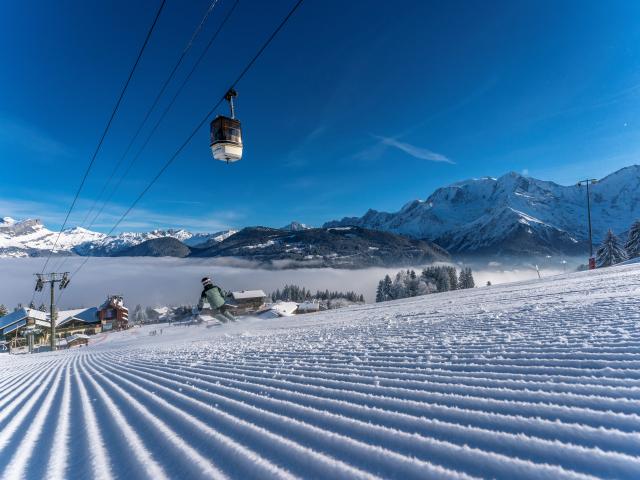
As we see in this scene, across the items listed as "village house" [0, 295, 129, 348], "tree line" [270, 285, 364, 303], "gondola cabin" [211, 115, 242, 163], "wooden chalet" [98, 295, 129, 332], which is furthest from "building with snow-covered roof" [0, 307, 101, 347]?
"tree line" [270, 285, 364, 303]

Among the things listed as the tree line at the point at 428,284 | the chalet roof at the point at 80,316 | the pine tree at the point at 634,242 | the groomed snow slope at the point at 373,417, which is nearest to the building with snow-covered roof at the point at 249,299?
the chalet roof at the point at 80,316

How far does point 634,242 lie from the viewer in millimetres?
41406

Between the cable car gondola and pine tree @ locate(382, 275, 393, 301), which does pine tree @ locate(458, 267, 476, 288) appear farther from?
the cable car gondola

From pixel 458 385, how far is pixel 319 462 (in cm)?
175

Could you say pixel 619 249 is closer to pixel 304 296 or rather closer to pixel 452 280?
pixel 452 280

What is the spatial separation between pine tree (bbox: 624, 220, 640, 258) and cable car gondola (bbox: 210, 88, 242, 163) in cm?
4906

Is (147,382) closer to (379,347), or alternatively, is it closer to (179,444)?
(179,444)

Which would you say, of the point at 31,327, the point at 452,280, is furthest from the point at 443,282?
the point at 31,327

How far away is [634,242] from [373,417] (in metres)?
54.2

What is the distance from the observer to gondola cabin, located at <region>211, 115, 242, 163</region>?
1108 cm

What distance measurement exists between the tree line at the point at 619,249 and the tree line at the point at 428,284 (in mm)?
45261

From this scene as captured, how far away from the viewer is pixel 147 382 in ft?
16.9

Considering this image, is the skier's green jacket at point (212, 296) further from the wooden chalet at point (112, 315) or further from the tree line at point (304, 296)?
the tree line at point (304, 296)

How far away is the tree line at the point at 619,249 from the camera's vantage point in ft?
134
